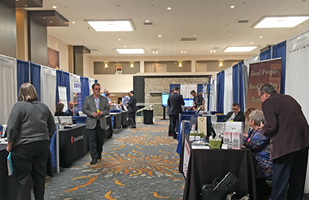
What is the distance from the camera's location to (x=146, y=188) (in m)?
3.13

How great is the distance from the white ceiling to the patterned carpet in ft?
16.1

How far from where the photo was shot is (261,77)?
4.02 metres

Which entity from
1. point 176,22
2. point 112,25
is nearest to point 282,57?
point 176,22

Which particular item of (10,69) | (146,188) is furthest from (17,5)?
(146,188)

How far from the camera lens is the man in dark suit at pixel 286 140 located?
229cm

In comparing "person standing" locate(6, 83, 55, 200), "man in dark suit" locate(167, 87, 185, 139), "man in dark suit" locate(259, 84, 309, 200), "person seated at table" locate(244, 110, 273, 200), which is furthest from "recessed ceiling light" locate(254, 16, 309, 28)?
"person standing" locate(6, 83, 55, 200)

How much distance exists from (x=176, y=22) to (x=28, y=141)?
8.31 metres

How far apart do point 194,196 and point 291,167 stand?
1.04 m

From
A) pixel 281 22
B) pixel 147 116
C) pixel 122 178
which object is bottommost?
pixel 122 178

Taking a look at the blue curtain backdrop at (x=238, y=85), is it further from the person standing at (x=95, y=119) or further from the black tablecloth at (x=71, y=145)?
the black tablecloth at (x=71, y=145)

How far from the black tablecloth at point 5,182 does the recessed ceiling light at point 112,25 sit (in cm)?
758

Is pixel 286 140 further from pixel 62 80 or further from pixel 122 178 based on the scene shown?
pixel 62 80

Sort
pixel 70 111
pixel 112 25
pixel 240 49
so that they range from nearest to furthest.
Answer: pixel 70 111, pixel 112 25, pixel 240 49

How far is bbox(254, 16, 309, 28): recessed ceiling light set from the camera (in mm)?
8969
